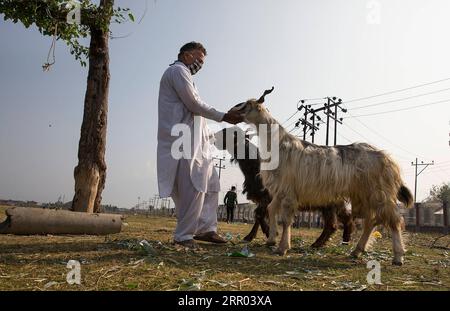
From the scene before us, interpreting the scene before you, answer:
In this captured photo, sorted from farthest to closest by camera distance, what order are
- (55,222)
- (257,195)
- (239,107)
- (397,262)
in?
(257,195) < (55,222) < (239,107) < (397,262)

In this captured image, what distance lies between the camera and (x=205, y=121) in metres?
6.14

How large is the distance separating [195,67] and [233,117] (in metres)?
0.95

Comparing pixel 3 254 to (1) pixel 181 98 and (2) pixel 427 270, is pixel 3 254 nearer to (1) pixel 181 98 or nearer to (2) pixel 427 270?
(1) pixel 181 98

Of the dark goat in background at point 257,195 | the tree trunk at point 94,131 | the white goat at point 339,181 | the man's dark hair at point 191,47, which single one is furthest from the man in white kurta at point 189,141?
the tree trunk at point 94,131

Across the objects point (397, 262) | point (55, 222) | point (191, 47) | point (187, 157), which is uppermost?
point (191, 47)

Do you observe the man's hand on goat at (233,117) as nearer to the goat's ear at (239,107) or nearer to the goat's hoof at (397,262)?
the goat's ear at (239,107)

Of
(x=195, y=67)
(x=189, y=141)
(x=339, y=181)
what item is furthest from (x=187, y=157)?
(x=339, y=181)

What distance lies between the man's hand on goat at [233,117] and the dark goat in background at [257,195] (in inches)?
74.4

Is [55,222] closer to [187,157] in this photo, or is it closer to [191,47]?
[187,157]

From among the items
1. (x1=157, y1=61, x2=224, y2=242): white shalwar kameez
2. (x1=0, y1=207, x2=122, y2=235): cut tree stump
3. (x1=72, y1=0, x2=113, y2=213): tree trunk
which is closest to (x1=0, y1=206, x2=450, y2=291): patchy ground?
(x1=157, y1=61, x2=224, y2=242): white shalwar kameez

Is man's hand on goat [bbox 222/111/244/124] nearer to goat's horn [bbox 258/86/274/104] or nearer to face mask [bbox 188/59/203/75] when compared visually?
goat's horn [bbox 258/86/274/104]

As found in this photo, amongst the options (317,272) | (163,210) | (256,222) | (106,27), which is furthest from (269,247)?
(163,210)

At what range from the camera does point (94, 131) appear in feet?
30.8

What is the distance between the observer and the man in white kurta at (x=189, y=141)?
5586mm
